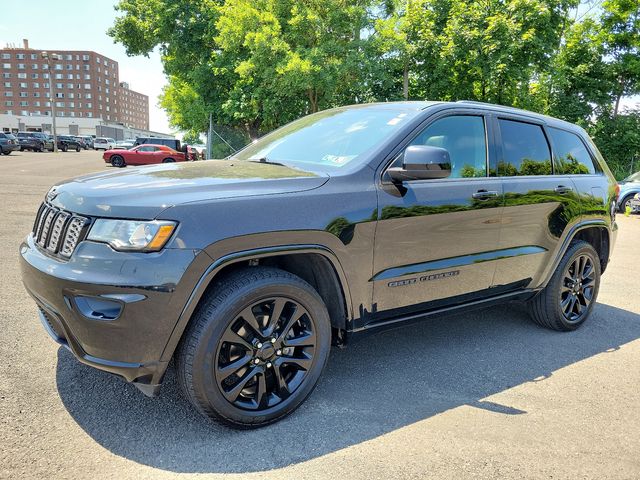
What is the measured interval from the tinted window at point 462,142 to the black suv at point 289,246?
14 millimetres

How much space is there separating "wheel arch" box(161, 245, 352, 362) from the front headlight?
27 centimetres

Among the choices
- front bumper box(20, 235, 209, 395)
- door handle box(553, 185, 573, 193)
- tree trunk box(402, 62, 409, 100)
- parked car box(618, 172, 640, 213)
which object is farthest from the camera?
tree trunk box(402, 62, 409, 100)

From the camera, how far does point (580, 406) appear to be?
3.19 metres

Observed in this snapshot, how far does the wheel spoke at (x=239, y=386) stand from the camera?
2.64m

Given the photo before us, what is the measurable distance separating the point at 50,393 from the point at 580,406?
3255 millimetres

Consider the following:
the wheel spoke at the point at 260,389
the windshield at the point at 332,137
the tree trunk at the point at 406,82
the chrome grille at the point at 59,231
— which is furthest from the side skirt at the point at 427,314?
the tree trunk at the point at 406,82

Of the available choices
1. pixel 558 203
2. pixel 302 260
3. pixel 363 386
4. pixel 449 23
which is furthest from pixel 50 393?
pixel 449 23

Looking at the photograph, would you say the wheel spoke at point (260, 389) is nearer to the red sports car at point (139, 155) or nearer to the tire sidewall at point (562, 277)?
the tire sidewall at point (562, 277)

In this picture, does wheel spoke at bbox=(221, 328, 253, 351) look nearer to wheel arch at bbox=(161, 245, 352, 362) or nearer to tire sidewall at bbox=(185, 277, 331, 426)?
tire sidewall at bbox=(185, 277, 331, 426)

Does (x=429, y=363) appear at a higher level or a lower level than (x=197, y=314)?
lower

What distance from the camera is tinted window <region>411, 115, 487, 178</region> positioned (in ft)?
11.5

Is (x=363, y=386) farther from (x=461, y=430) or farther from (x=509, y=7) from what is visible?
(x=509, y=7)

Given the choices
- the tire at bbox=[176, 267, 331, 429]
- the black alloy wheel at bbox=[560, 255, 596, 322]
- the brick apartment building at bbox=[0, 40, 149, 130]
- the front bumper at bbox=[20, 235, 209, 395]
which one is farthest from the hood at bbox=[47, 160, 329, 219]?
the brick apartment building at bbox=[0, 40, 149, 130]

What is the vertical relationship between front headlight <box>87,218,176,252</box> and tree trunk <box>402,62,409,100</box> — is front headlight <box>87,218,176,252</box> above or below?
below
